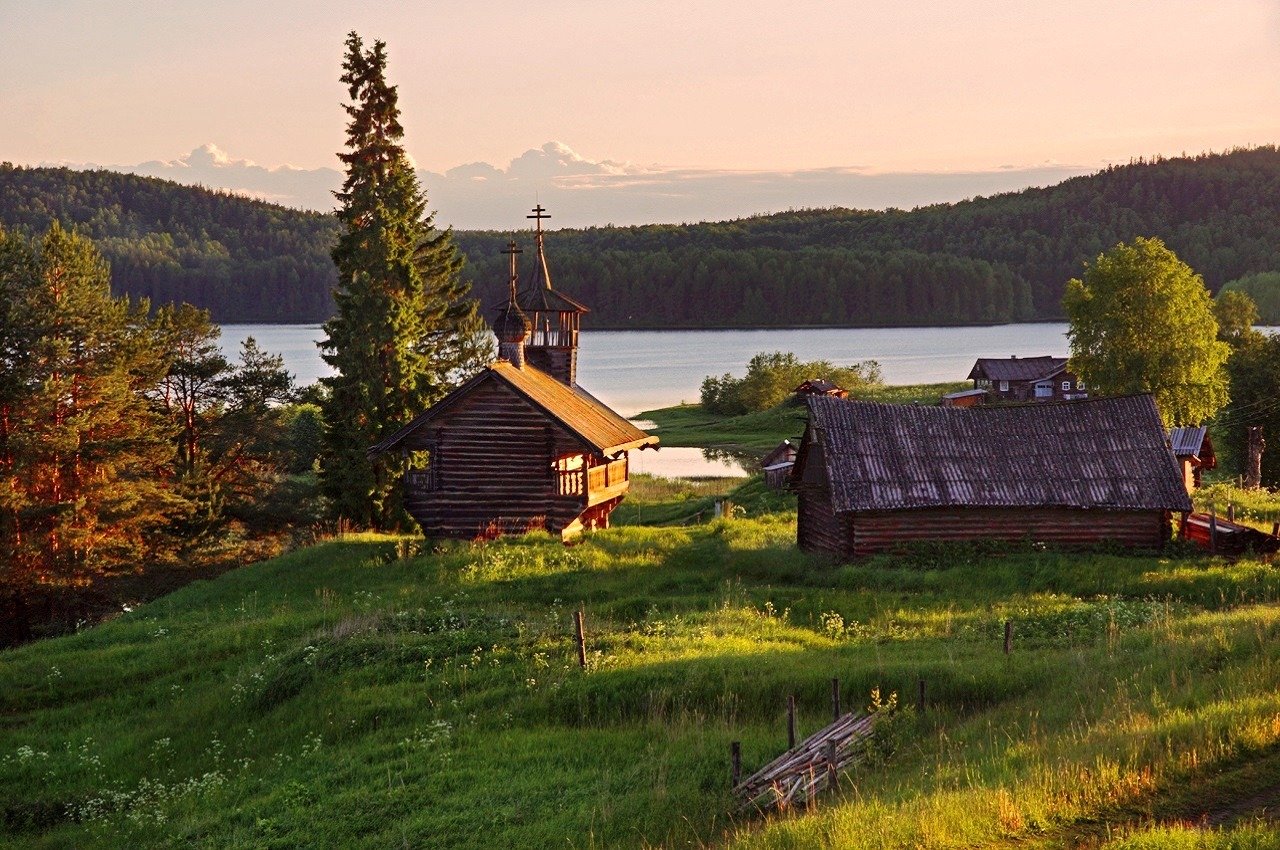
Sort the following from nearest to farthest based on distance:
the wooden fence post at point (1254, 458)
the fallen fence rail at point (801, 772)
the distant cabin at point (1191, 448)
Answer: the fallen fence rail at point (801, 772)
the distant cabin at point (1191, 448)
the wooden fence post at point (1254, 458)

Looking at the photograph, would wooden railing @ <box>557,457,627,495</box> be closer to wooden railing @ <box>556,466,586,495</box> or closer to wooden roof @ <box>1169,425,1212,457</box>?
wooden railing @ <box>556,466,586,495</box>

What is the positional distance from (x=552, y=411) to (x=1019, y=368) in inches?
3116

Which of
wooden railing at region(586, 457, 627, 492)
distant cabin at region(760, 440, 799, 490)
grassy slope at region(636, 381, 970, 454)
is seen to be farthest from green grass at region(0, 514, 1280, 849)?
grassy slope at region(636, 381, 970, 454)

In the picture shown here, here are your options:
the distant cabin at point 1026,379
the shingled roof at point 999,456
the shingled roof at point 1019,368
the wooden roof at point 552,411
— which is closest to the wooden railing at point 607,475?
the wooden roof at point 552,411

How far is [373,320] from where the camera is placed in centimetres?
4288

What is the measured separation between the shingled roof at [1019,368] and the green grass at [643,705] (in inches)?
3008

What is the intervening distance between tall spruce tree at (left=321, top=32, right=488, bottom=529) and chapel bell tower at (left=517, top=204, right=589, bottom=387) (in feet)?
13.0

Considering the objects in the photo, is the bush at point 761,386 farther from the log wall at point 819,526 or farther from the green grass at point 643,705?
the green grass at point 643,705

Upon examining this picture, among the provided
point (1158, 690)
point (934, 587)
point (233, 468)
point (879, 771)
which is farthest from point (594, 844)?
point (233, 468)

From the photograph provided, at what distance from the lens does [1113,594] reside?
1118 inches

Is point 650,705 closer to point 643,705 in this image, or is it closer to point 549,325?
point 643,705

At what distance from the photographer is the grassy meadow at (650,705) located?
41.4 feet

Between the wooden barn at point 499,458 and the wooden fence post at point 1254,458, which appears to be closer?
the wooden barn at point 499,458

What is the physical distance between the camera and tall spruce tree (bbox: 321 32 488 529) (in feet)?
141
